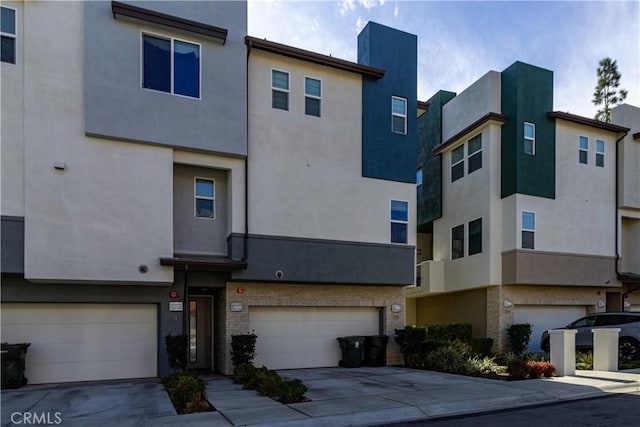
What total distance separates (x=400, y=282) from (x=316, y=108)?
6.15 meters

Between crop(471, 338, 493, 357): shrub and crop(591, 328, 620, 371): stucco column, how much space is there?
3852 millimetres

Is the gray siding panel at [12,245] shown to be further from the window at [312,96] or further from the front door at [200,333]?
the window at [312,96]

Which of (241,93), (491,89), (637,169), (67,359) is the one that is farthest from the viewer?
(637,169)

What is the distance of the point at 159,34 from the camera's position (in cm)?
1256

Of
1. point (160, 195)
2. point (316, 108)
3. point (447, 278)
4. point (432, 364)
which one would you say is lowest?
point (432, 364)

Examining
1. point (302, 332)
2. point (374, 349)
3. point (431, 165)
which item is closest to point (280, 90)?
point (302, 332)

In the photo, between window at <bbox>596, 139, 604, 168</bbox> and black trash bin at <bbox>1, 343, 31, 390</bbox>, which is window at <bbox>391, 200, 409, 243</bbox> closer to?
window at <bbox>596, 139, 604, 168</bbox>

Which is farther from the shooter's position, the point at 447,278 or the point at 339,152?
the point at 447,278

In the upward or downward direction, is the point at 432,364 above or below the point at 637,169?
below

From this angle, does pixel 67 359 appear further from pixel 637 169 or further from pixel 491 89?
pixel 637 169

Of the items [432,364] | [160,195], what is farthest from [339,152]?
[432,364]

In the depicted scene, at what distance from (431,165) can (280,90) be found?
10.3 meters

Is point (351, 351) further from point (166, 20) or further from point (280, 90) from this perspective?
point (166, 20)

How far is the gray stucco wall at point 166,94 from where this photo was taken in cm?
1170
